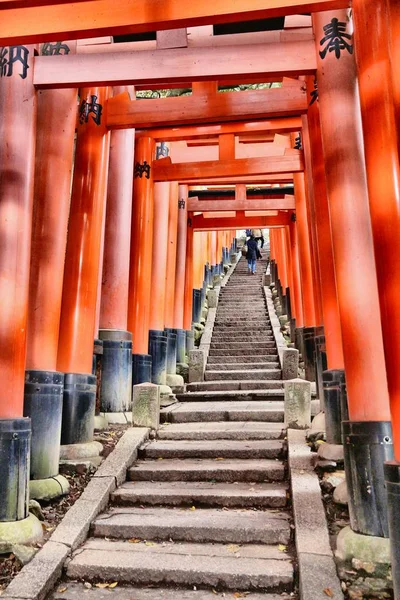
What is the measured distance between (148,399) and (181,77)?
13.4ft

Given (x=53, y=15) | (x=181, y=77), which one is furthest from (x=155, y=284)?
(x=53, y=15)

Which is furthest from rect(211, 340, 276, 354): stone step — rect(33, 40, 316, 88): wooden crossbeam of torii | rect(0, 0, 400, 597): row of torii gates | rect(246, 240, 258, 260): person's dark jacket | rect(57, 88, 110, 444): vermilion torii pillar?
rect(246, 240, 258, 260): person's dark jacket

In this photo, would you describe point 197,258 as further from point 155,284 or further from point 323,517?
point 323,517

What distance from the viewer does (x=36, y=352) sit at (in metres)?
5.52

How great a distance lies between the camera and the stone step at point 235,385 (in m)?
9.59

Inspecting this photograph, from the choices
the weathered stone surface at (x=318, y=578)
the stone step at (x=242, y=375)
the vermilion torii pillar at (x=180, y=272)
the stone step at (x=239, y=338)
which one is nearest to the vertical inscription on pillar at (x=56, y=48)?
the weathered stone surface at (x=318, y=578)

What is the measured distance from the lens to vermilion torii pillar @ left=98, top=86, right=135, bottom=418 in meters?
7.91

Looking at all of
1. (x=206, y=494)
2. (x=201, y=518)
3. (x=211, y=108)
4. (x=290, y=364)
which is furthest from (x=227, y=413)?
(x=211, y=108)

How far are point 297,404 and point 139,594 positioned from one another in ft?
10.9

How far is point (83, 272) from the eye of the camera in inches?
259

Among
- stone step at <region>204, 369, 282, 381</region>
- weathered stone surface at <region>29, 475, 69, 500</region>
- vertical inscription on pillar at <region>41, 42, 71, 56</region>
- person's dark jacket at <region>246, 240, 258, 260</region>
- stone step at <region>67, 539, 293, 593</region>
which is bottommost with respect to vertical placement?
stone step at <region>67, 539, 293, 593</region>

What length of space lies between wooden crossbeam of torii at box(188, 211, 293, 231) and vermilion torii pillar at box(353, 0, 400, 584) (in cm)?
1127

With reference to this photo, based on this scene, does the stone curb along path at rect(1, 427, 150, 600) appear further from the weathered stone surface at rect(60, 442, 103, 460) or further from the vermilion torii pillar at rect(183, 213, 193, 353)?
the vermilion torii pillar at rect(183, 213, 193, 353)

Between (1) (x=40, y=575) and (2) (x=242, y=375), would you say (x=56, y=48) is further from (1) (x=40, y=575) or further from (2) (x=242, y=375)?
(2) (x=242, y=375)
